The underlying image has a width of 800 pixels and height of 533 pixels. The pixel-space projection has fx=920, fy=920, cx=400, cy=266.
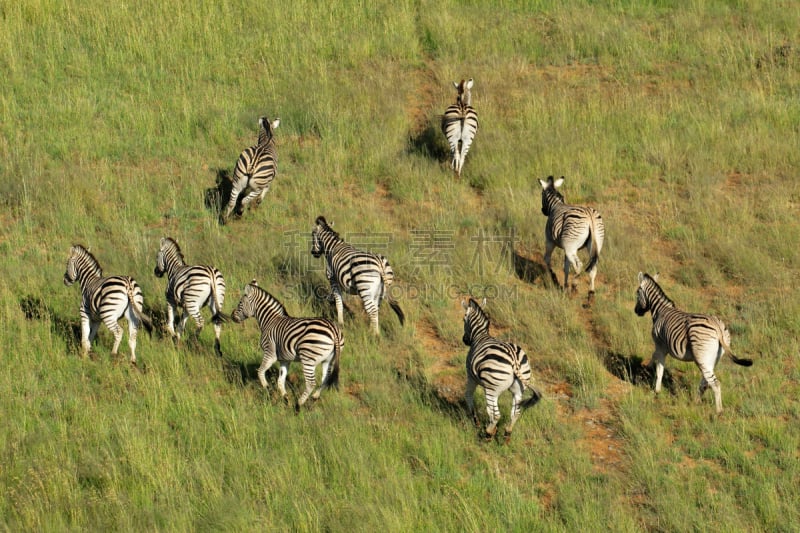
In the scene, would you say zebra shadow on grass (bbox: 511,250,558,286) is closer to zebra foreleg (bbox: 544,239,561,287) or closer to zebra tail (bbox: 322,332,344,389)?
zebra foreleg (bbox: 544,239,561,287)

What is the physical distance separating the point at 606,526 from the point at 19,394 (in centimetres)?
706

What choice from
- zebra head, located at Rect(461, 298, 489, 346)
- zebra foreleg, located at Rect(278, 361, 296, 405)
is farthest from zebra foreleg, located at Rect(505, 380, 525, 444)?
zebra foreleg, located at Rect(278, 361, 296, 405)

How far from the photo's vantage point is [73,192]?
16250 mm

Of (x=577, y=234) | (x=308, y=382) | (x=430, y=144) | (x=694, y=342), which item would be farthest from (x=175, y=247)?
(x=694, y=342)

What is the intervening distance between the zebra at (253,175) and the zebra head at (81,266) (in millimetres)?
3407

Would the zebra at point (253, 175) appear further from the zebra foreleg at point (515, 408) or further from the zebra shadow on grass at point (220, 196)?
the zebra foreleg at point (515, 408)

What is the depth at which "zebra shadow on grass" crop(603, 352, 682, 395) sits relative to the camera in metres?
11.8

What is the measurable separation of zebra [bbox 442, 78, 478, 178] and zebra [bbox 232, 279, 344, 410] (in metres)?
6.61

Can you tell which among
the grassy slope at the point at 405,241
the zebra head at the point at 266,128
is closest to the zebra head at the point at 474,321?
the grassy slope at the point at 405,241

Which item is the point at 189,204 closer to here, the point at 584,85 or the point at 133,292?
the point at 133,292

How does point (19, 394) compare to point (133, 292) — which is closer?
point (19, 394)

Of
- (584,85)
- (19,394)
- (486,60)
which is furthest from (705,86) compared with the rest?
(19,394)

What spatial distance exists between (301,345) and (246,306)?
63.4 inches

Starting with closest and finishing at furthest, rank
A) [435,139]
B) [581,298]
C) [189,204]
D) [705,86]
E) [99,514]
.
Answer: [99,514], [581,298], [189,204], [435,139], [705,86]
